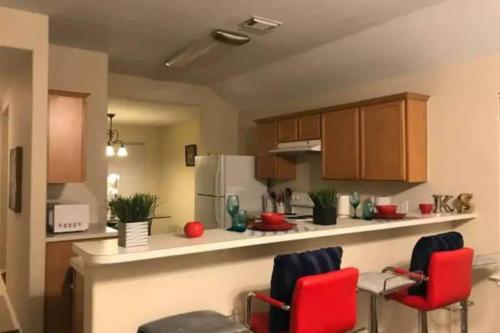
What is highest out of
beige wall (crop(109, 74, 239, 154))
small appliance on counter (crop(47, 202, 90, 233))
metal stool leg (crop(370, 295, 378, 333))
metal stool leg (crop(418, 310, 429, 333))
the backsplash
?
beige wall (crop(109, 74, 239, 154))

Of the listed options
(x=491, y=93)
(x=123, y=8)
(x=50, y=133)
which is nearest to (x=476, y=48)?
(x=491, y=93)

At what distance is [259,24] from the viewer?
11.8ft

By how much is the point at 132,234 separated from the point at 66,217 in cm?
204

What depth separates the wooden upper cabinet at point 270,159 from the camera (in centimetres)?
529

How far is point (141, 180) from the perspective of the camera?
337 inches

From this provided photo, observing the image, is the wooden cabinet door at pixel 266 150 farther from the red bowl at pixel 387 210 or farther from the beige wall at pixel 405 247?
the red bowl at pixel 387 210

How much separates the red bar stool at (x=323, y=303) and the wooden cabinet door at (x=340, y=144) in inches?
87.6

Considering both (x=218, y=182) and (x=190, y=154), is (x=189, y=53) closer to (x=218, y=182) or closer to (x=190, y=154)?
(x=218, y=182)

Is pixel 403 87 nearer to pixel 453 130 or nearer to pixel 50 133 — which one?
pixel 453 130

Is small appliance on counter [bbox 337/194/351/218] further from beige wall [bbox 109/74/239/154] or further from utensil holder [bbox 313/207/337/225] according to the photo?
beige wall [bbox 109/74/239/154]

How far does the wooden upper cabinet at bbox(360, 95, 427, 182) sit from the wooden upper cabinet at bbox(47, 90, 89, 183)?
2745 mm

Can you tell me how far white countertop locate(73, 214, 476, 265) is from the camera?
1.88 m

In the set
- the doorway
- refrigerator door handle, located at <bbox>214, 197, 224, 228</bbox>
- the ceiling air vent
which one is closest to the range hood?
refrigerator door handle, located at <bbox>214, 197, 224, 228</bbox>

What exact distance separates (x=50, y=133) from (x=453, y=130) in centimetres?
362
